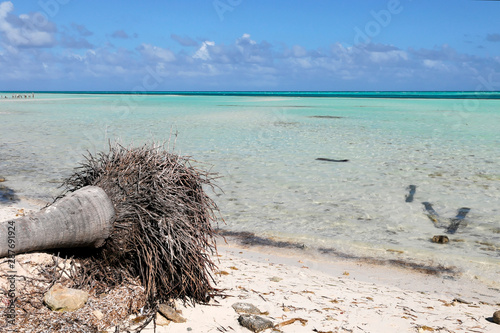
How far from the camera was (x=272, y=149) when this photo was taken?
1595 centimetres

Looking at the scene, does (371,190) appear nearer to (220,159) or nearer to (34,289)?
(220,159)

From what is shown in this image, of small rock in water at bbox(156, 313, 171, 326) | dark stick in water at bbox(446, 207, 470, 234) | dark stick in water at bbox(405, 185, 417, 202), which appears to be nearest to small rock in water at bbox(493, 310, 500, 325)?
small rock in water at bbox(156, 313, 171, 326)

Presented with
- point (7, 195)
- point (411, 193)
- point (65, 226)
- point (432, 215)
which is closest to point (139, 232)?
point (65, 226)

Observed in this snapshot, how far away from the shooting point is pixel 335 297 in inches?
181

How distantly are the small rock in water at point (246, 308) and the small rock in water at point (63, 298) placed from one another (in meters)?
1.33

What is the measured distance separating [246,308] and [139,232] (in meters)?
1.20

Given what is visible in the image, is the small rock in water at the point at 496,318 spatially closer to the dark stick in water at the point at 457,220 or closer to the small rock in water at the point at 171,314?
the small rock in water at the point at 171,314

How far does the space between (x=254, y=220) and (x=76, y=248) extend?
179 inches

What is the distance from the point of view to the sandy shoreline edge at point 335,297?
387 centimetres

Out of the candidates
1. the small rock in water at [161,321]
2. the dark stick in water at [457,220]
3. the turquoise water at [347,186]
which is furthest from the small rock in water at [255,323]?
the dark stick in water at [457,220]

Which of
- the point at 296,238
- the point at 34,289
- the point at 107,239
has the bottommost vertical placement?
the point at 296,238

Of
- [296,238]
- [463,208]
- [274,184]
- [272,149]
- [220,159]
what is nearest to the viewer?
[296,238]

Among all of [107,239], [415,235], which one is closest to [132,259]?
[107,239]

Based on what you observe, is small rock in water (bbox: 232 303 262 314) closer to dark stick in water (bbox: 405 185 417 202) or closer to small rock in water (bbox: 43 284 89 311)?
small rock in water (bbox: 43 284 89 311)
